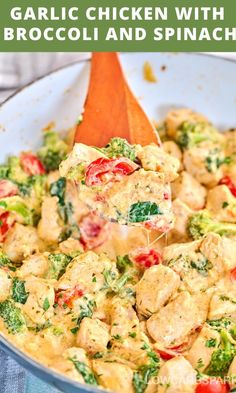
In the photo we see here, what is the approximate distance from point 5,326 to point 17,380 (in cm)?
34

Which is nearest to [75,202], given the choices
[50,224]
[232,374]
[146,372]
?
[50,224]

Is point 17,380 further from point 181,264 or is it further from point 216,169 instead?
point 216,169

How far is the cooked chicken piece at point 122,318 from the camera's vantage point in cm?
305

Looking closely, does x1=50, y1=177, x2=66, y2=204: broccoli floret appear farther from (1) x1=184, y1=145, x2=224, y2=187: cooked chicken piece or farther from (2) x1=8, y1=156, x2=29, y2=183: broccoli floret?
(1) x1=184, y1=145, x2=224, y2=187: cooked chicken piece

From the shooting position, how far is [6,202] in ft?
11.8

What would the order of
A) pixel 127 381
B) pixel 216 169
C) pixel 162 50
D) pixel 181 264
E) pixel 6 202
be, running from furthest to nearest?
pixel 162 50, pixel 216 169, pixel 6 202, pixel 181 264, pixel 127 381

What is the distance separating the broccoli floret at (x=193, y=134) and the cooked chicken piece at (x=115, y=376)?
4.69 ft

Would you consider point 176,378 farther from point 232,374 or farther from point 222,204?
point 222,204

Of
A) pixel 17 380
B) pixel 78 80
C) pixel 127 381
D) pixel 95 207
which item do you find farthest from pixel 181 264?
pixel 78 80

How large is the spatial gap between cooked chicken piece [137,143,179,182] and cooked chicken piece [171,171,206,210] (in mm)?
Answer: 351

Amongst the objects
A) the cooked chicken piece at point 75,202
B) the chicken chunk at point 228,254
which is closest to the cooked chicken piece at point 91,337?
the chicken chunk at point 228,254

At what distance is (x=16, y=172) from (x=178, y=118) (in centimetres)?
92

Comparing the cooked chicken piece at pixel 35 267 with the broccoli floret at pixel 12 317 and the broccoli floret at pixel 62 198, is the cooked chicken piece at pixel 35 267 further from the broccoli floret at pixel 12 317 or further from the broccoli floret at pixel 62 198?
the broccoli floret at pixel 62 198

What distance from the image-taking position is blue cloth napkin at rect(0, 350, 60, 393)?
319 cm
